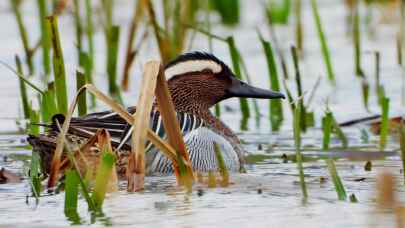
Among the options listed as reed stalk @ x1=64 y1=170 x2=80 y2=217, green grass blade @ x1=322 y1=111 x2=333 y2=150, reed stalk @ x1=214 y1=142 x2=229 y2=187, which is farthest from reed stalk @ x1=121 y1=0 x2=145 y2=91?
reed stalk @ x1=64 y1=170 x2=80 y2=217

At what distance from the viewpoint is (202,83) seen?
8.63 m

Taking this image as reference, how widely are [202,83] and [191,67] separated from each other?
0.17m

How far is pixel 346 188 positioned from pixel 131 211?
137 centimetres

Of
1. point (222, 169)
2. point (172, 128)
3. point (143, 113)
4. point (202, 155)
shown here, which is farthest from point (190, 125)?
point (143, 113)

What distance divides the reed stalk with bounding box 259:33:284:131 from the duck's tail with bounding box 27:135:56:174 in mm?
2471

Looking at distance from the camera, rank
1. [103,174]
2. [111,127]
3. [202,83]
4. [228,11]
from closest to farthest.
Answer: [103,174], [111,127], [202,83], [228,11]

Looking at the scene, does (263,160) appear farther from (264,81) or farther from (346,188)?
(264,81)

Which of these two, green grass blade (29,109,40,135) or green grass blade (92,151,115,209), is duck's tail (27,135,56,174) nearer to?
green grass blade (29,109,40,135)

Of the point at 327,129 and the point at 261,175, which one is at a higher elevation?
the point at 327,129

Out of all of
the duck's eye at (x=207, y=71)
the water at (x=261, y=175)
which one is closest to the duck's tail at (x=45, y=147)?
the water at (x=261, y=175)

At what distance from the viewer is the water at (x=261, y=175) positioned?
595cm

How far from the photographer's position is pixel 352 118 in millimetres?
9898

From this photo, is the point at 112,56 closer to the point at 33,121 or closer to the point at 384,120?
the point at 33,121

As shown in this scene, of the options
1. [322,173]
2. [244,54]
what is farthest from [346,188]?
[244,54]
